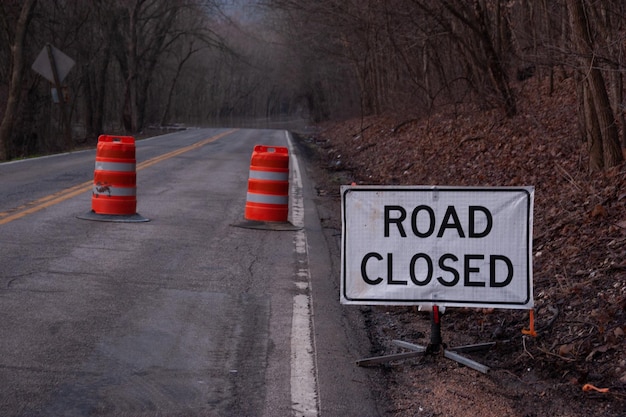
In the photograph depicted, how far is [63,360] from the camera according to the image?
5.48 m

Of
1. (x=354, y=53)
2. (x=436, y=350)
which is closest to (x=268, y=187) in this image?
(x=436, y=350)

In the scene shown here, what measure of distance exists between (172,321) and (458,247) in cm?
229

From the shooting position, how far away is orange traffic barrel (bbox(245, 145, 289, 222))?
12.1 m

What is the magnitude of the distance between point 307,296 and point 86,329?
2.18 m

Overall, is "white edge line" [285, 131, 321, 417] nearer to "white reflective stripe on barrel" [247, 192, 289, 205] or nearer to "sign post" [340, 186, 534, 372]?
"sign post" [340, 186, 534, 372]

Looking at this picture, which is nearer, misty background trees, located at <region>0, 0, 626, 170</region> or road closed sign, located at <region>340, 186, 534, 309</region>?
road closed sign, located at <region>340, 186, 534, 309</region>

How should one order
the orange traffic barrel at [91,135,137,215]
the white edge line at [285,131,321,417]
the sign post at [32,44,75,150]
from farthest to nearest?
1. the sign post at [32,44,75,150]
2. the orange traffic barrel at [91,135,137,215]
3. the white edge line at [285,131,321,417]

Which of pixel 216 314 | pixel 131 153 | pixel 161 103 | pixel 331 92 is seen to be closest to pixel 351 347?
pixel 216 314

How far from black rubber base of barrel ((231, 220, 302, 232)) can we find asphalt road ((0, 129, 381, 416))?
0.15 metres

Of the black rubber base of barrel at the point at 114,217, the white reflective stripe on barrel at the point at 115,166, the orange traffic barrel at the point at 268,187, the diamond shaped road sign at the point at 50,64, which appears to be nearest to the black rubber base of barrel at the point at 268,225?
the orange traffic barrel at the point at 268,187

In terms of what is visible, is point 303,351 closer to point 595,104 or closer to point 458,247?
point 458,247

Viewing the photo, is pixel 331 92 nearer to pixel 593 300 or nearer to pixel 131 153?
pixel 131 153

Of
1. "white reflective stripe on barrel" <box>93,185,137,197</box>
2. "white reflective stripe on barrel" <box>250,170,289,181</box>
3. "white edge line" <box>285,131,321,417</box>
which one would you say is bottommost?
"white edge line" <box>285,131,321,417</box>

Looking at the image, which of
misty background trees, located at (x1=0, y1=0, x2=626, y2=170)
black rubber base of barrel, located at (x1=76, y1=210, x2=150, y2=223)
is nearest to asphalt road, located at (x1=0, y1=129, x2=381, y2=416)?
black rubber base of barrel, located at (x1=76, y1=210, x2=150, y2=223)
